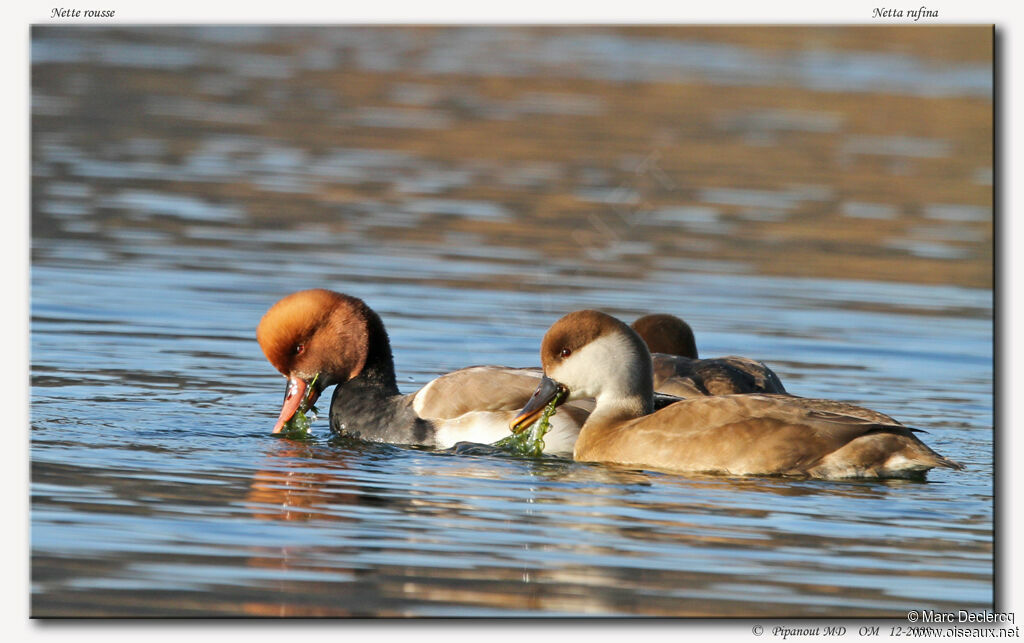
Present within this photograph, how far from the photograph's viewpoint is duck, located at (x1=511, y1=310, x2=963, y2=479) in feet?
30.5

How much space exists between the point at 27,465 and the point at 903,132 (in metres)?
17.4

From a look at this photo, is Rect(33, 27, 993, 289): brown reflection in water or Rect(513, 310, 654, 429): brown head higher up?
Rect(33, 27, 993, 289): brown reflection in water

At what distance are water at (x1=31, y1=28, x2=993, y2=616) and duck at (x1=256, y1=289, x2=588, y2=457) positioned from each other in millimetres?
252

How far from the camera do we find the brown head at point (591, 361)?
986 centimetres

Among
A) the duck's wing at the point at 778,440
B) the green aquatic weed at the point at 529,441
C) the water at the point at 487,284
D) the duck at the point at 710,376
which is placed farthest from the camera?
the duck at the point at 710,376

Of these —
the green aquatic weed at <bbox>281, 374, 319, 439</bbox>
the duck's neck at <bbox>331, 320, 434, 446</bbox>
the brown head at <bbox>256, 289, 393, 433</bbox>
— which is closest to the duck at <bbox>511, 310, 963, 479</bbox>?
the duck's neck at <bbox>331, 320, 434, 446</bbox>

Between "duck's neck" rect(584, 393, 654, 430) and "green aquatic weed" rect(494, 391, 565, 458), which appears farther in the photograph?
"green aquatic weed" rect(494, 391, 565, 458)

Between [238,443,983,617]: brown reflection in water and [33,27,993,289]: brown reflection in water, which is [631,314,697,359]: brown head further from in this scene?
[238,443,983,617]: brown reflection in water

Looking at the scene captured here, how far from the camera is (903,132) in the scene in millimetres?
23594

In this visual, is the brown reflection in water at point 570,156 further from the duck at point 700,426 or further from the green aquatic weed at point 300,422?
the green aquatic weed at point 300,422

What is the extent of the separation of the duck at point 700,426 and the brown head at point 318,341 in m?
1.30

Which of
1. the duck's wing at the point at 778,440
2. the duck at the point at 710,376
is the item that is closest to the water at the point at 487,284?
the duck's wing at the point at 778,440

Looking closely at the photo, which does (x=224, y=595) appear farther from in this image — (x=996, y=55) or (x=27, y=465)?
(x=996, y=55)

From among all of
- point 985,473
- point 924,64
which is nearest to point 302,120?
point 924,64
